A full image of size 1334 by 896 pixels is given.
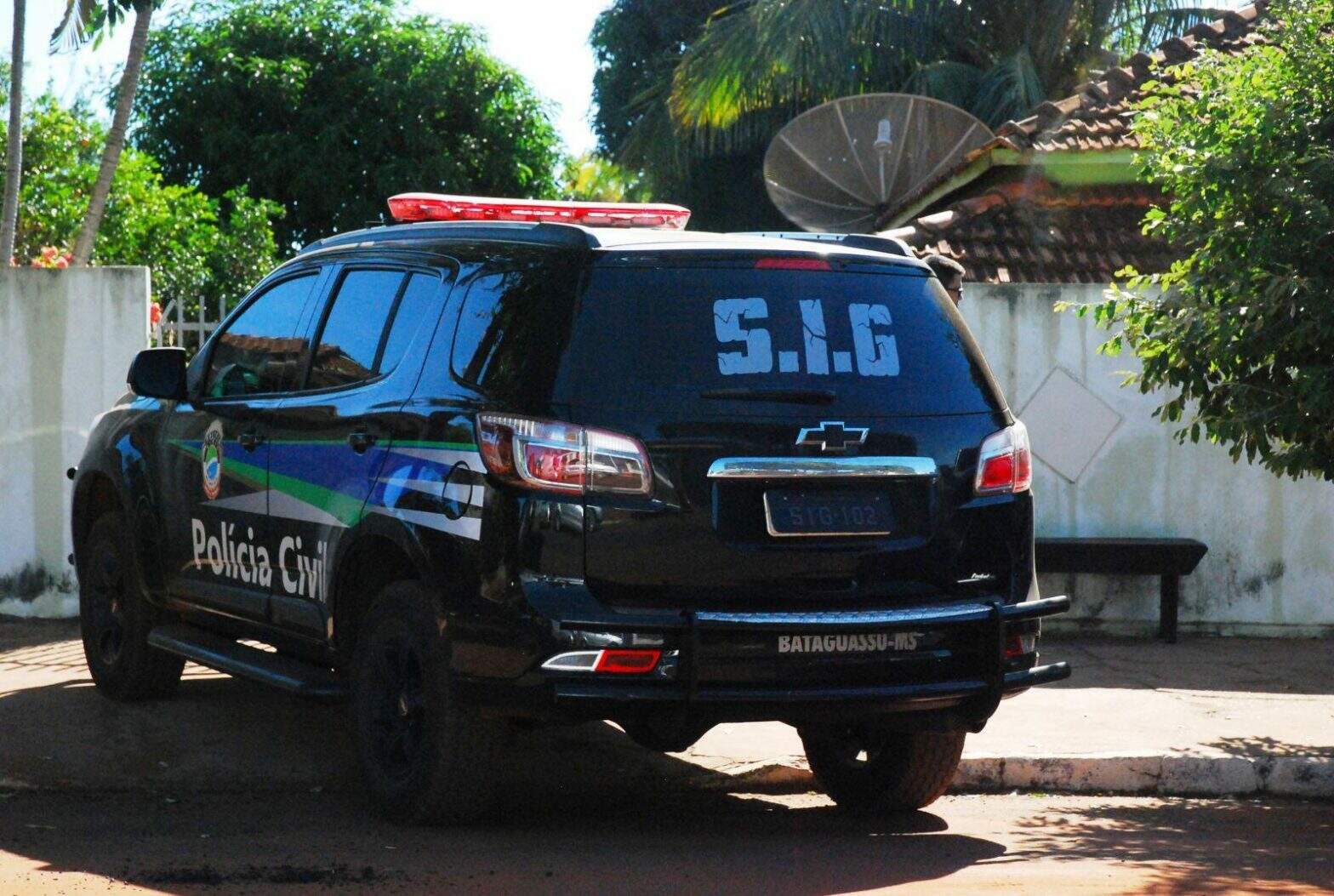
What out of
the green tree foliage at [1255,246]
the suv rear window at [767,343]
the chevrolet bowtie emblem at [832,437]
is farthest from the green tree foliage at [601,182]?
the chevrolet bowtie emblem at [832,437]

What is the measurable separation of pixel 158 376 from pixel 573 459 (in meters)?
2.73

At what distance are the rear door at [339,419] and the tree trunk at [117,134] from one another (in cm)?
707

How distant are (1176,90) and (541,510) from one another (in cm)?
443

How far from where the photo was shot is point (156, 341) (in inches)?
461

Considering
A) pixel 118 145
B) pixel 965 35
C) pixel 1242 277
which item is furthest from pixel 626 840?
pixel 965 35

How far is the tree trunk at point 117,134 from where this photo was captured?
12.9 meters

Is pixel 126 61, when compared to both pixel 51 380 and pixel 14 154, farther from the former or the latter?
pixel 51 380

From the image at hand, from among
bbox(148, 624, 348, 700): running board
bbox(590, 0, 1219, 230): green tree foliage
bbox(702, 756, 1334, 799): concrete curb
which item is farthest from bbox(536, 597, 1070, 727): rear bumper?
bbox(590, 0, 1219, 230): green tree foliage

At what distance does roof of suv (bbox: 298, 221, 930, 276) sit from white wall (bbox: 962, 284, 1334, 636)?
15.9 feet

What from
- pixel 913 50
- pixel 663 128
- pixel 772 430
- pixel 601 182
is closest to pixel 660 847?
pixel 772 430

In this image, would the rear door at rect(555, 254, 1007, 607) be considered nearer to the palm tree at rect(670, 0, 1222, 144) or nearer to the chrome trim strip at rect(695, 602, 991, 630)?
the chrome trim strip at rect(695, 602, 991, 630)

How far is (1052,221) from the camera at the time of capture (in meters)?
13.9

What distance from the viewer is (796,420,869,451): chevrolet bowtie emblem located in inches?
211

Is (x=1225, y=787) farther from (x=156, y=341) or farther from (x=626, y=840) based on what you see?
(x=156, y=341)
